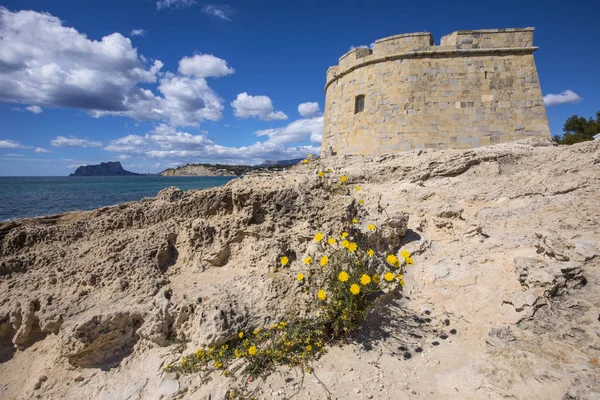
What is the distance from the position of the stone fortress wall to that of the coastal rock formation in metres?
5.14

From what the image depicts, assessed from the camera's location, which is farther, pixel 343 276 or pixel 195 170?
pixel 195 170

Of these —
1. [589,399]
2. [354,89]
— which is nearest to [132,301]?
[589,399]

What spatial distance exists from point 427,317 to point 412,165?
413 centimetres

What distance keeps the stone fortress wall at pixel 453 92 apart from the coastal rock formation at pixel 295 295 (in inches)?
202

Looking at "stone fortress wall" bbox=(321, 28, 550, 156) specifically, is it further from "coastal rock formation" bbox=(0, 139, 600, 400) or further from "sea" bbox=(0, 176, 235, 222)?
"sea" bbox=(0, 176, 235, 222)

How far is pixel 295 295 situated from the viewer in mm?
2967

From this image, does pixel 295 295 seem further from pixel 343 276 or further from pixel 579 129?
pixel 579 129

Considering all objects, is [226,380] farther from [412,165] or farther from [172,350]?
[412,165]

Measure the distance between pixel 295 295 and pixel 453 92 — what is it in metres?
9.39

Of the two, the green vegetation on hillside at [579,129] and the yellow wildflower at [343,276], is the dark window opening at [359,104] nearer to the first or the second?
the yellow wildflower at [343,276]

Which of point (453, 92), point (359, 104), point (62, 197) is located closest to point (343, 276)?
point (453, 92)

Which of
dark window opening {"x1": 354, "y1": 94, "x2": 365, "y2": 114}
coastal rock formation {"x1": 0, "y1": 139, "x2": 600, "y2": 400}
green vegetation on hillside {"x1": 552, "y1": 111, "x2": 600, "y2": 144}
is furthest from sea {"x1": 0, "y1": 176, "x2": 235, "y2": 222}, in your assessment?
green vegetation on hillside {"x1": 552, "y1": 111, "x2": 600, "y2": 144}

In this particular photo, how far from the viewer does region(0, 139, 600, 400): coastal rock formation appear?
221 cm

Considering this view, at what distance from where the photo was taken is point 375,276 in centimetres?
279
